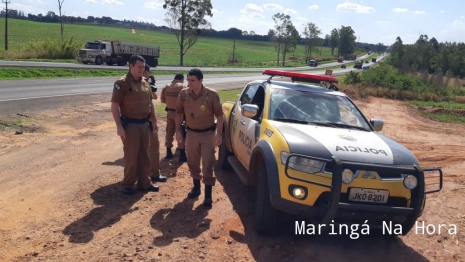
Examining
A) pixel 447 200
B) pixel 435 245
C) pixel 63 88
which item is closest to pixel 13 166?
pixel 435 245

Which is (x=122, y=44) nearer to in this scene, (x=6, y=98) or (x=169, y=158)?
(x=6, y=98)

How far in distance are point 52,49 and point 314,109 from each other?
1625 inches

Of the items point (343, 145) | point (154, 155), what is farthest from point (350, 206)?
point (154, 155)

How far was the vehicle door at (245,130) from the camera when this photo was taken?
17.9 feet

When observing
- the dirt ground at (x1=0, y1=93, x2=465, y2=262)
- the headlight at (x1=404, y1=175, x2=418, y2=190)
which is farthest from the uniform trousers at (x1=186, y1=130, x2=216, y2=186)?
the headlight at (x1=404, y1=175, x2=418, y2=190)

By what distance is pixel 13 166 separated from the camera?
6.73m

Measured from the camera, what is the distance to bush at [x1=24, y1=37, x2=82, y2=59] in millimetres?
40506

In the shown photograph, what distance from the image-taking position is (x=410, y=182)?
13.7ft

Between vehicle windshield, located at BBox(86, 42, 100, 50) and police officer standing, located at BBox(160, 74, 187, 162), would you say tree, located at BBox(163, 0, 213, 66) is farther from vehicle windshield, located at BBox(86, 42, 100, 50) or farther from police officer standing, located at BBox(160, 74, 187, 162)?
police officer standing, located at BBox(160, 74, 187, 162)

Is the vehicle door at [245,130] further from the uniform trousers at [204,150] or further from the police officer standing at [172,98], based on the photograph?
the police officer standing at [172,98]

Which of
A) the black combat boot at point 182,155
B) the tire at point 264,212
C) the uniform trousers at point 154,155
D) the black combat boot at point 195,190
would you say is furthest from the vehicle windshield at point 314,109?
the black combat boot at point 182,155

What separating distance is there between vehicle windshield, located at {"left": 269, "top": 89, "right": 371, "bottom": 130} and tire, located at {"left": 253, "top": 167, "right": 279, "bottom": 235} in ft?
3.36

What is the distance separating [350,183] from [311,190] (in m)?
0.37

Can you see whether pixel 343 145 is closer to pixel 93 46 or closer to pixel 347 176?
pixel 347 176
